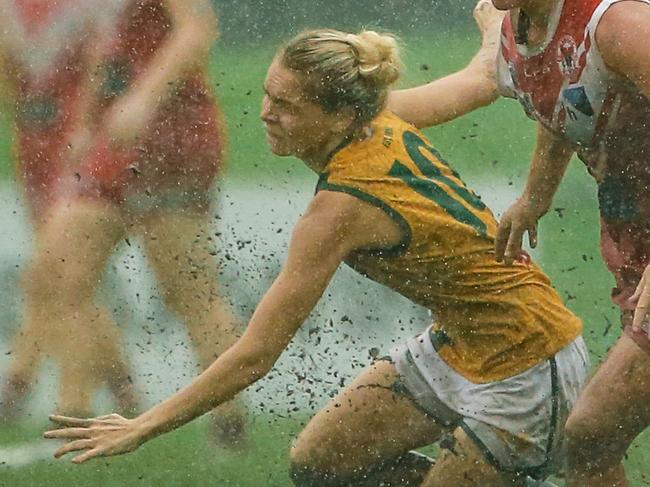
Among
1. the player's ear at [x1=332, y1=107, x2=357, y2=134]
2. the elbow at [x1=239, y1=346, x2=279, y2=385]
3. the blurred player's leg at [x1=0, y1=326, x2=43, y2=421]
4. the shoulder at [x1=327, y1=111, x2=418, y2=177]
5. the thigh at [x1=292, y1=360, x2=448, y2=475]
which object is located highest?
the player's ear at [x1=332, y1=107, x2=357, y2=134]

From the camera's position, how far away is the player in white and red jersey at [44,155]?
491 cm

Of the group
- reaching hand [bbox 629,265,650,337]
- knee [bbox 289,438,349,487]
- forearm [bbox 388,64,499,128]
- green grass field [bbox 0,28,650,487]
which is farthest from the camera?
green grass field [bbox 0,28,650,487]

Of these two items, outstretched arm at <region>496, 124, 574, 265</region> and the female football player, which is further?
outstretched arm at <region>496, 124, 574, 265</region>

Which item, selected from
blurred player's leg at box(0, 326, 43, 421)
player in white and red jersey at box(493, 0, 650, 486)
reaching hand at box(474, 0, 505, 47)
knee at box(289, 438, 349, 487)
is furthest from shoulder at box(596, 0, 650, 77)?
blurred player's leg at box(0, 326, 43, 421)

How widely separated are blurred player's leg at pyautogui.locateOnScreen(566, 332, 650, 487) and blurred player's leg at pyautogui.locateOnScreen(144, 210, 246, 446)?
1414mm

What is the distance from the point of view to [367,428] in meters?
3.49

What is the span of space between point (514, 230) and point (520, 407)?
0.34 meters

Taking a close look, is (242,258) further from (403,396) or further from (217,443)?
(403,396)

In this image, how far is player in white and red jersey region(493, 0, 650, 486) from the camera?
10.0 ft

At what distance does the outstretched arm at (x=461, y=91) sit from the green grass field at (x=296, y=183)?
825mm

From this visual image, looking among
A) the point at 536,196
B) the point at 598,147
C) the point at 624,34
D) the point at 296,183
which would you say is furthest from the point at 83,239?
the point at 296,183

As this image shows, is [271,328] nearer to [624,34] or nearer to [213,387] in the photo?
[213,387]

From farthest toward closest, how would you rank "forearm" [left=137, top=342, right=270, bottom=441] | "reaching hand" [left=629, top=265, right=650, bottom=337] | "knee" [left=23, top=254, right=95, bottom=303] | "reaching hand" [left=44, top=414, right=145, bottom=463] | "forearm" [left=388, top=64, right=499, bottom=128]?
"knee" [left=23, top=254, right=95, bottom=303]
"forearm" [left=388, top=64, right=499, bottom=128]
"forearm" [left=137, top=342, right=270, bottom=441]
"reaching hand" [left=44, top=414, right=145, bottom=463]
"reaching hand" [left=629, top=265, right=650, bottom=337]

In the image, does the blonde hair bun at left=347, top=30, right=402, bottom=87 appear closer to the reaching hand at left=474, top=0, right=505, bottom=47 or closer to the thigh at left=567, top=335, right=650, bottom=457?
the reaching hand at left=474, top=0, right=505, bottom=47
